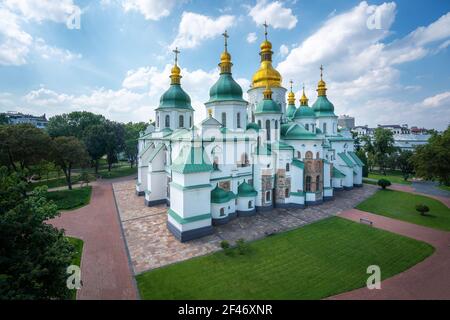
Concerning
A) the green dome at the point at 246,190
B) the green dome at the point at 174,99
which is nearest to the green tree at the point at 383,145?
the green dome at the point at 246,190

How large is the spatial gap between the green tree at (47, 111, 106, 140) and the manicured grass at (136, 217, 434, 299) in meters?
45.5

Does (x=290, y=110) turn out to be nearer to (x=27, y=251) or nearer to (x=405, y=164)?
(x=405, y=164)

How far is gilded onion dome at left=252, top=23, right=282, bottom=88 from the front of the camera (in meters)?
26.5

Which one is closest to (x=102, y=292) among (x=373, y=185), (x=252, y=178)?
(x=252, y=178)

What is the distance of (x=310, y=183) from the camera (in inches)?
947

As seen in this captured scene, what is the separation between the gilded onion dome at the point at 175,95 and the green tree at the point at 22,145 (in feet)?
46.5

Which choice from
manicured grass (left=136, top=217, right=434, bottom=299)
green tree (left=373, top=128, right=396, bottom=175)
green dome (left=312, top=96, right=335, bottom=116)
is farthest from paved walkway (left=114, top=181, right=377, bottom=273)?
green tree (left=373, top=128, right=396, bottom=175)

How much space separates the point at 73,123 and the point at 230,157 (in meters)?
47.4

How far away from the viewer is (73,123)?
164ft

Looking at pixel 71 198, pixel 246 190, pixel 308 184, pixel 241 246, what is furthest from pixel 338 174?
pixel 71 198

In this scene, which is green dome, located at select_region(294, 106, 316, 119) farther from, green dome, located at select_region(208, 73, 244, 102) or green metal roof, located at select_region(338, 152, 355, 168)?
green dome, located at select_region(208, 73, 244, 102)
